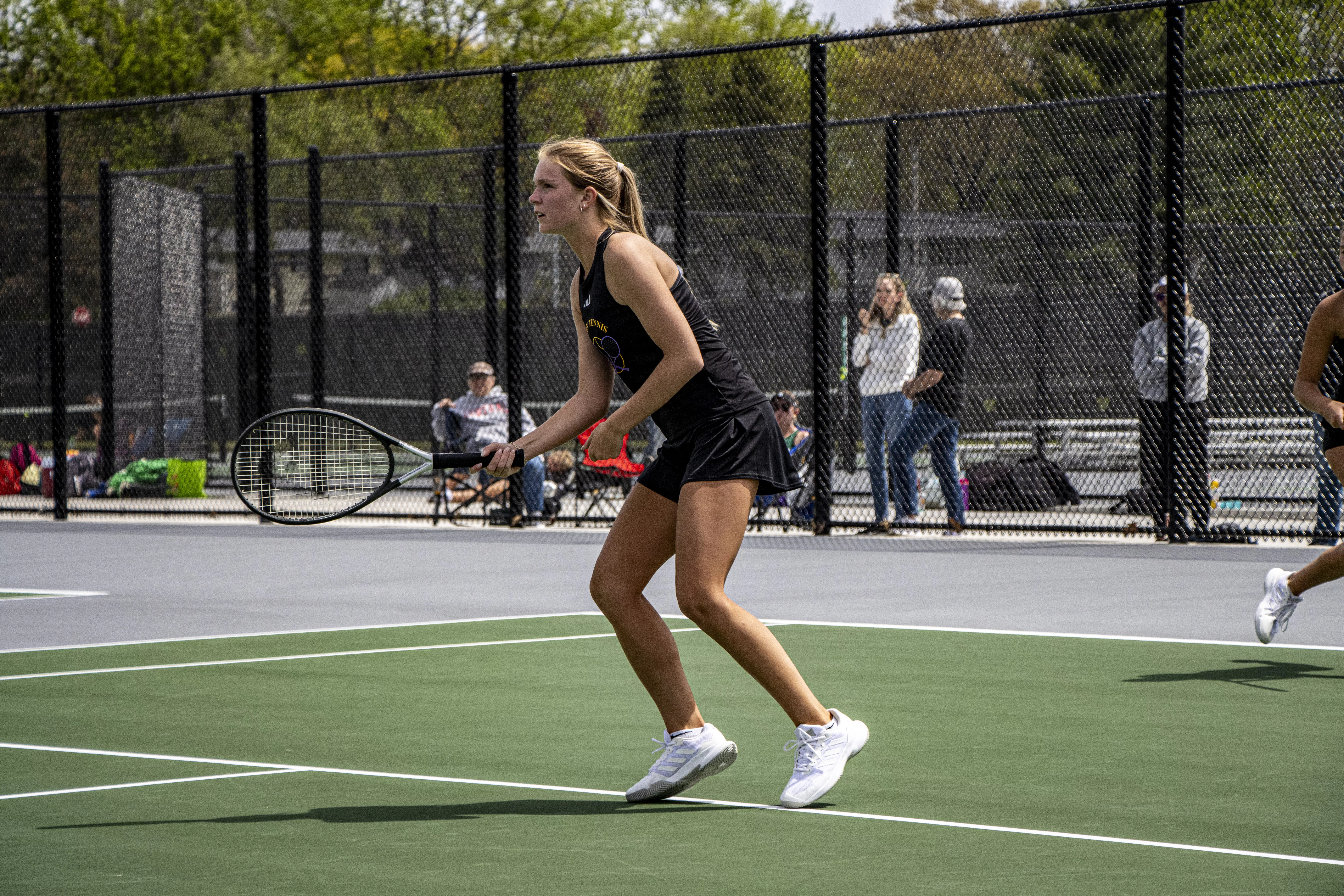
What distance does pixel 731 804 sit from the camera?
4.46m

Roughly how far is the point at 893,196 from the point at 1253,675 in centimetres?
710

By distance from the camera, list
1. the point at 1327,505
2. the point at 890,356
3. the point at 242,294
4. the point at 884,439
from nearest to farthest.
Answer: the point at 1327,505 < the point at 890,356 < the point at 884,439 < the point at 242,294

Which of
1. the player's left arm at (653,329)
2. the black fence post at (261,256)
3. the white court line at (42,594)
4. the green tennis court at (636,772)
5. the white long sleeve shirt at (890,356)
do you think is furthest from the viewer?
the black fence post at (261,256)

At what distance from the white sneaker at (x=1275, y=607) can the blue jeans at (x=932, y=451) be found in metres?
5.20

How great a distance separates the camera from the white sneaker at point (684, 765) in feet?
14.5

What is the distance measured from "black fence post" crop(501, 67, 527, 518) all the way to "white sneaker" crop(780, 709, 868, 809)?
28.0 feet

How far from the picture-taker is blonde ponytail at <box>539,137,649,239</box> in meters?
4.43

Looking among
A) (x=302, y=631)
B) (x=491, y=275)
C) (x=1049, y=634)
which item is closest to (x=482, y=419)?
Result: (x=491, y=275)

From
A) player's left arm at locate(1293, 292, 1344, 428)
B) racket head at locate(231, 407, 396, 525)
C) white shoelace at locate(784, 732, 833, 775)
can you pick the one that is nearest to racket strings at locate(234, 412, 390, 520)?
racket head at locate(231, 407, 396, 525)

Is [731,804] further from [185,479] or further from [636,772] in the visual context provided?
[185,479]

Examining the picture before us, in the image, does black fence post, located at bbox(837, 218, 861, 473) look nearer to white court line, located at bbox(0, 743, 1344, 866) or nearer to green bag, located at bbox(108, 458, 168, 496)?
green bag, located at bbox(108, 458, 168, 496)

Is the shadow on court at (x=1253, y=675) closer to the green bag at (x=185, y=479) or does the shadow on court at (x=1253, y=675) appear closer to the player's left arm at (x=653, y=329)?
the player's left arm at (x=653, y=329)

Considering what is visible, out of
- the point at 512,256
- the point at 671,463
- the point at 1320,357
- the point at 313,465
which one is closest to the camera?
the point at 671,463

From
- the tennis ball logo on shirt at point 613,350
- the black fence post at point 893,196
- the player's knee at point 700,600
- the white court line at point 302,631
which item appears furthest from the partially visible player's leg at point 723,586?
the black fence post at point 893,196
